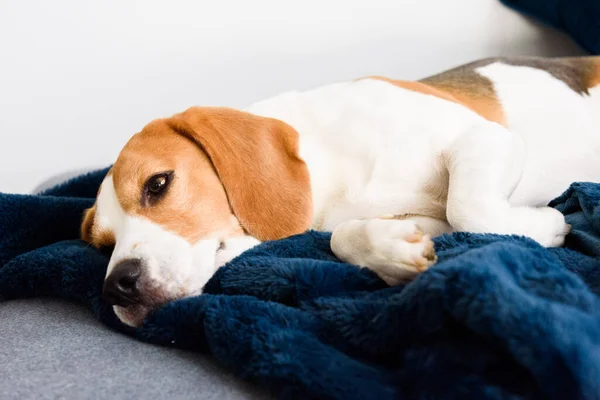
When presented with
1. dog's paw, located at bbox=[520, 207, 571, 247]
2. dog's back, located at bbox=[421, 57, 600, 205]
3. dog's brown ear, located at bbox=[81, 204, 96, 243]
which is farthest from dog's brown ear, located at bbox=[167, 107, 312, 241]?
dog's back, located at bbox=[421, 57, 600, 205]

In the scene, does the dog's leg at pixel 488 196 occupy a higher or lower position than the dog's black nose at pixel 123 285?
higher

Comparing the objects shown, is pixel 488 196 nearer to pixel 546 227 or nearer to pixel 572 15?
pixel 546 227

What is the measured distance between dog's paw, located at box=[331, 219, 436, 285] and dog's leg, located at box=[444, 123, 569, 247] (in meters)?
0.28

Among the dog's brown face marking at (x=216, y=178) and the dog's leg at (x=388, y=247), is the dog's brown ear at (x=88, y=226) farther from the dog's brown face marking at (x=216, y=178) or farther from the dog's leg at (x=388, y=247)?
the dog's leg at (x=388, y=247)

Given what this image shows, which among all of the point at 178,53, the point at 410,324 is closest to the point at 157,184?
the point at 410,324

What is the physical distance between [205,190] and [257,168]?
0.15 metres

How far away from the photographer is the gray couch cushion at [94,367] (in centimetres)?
96

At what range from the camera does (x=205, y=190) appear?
4.98ft

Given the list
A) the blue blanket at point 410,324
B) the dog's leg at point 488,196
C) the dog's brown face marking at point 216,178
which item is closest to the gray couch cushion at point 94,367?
the blue blanket at point 410,324

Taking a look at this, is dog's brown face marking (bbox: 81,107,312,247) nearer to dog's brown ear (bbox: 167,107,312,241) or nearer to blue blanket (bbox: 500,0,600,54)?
dog's brown ear (bbox: 167,107,312,241)

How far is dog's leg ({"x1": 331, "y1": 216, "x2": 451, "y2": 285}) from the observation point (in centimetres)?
109

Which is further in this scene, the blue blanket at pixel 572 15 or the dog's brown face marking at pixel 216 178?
the blue blanket at pixel 572 15

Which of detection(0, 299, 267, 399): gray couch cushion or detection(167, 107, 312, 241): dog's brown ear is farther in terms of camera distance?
detection(167, 107, 312, 241): dog's brown ear

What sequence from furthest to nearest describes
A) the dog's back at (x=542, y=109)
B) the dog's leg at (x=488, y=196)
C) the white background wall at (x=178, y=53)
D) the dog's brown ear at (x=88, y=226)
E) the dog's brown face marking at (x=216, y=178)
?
the white background wall at (x=178, y=53) → the dog's back at (x=542, y=109) → the dog's brown ear at (x=88, y=226) → the dog's brown face marking at (x=216, y=178) → the dog's leg at (x=488, y=196)
